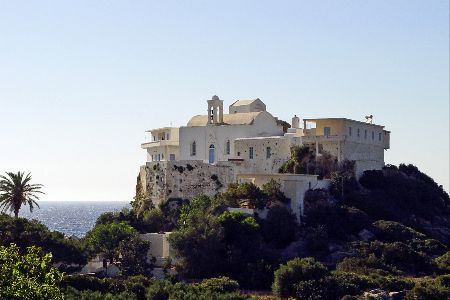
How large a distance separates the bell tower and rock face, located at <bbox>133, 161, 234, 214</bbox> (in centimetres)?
489

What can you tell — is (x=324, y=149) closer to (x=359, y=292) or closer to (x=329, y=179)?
(x=329, y=179)

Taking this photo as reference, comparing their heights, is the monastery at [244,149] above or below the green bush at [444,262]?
above

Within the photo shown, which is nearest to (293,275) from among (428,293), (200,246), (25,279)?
(200,246)

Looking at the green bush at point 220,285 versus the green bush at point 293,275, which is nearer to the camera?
the green bush at point 220,285

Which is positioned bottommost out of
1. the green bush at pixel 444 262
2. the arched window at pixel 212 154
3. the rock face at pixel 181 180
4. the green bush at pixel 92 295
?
the green bush at pixel 92 295

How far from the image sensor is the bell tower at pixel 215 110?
71.6 m

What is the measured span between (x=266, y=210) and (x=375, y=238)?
24.8ft

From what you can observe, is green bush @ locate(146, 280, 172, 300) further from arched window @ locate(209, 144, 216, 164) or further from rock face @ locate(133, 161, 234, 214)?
arched window @ locate(209, 144, 216, 164)

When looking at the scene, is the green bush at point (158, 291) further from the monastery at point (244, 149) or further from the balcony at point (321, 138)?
the balcony at point (321, 138)

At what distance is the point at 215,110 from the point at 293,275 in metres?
22.3

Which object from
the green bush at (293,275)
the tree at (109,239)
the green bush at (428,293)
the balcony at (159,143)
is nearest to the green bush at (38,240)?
the tree at (109,239)

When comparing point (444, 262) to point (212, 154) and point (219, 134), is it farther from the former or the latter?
point (212, 154)

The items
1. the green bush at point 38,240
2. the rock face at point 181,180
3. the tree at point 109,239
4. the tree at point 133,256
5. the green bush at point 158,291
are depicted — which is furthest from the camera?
the rock face at point 181,180

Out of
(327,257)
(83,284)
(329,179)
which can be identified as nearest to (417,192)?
(329,179)
